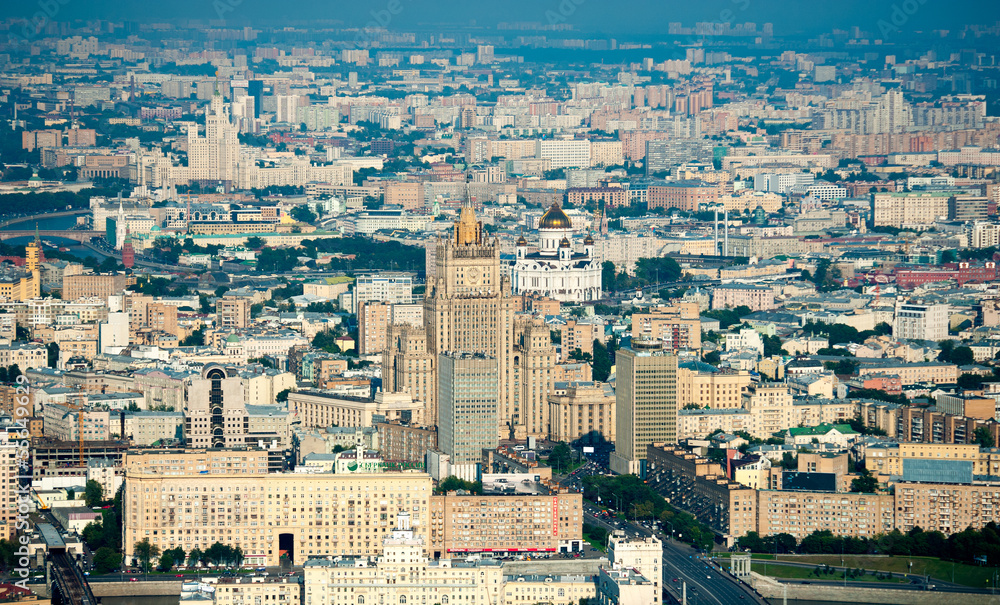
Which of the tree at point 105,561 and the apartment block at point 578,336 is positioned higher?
the apartment block at point 578,336

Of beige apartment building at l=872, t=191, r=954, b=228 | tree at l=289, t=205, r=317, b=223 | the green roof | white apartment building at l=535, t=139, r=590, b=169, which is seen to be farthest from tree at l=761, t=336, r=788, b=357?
white apartment building at l=535, t=139, r=590, b=169

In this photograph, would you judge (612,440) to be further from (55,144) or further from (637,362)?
(55,144)

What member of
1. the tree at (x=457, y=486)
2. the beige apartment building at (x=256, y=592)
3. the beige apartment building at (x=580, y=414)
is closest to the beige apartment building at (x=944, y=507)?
the tree at (x=457, y=486)

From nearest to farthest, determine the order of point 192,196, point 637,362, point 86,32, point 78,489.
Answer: point 78,489
point 637,362
point 192,196
point 86,32

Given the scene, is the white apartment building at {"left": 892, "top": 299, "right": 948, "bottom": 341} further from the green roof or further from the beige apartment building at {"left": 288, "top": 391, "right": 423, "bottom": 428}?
the beige apartment building at {"left": 288, "top": 391, "right": 423, "bottom": 428}

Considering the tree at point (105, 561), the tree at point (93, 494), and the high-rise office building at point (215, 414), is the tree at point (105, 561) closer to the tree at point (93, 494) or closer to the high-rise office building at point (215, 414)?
the tree at point (93, 494)

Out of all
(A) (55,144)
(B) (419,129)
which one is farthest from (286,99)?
(A) (55,144)
